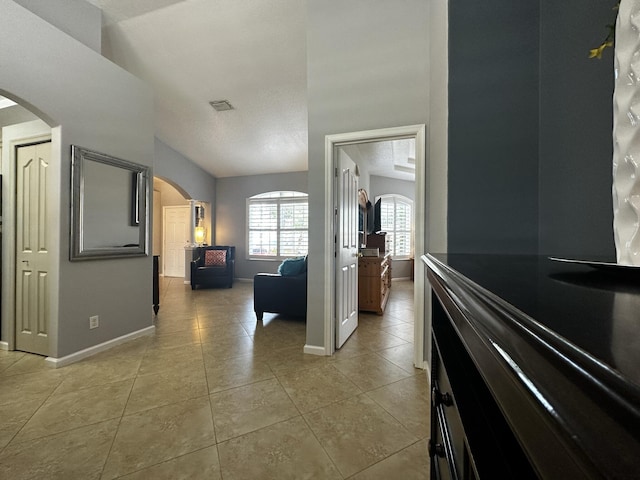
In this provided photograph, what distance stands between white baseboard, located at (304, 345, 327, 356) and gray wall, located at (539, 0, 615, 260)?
216cm

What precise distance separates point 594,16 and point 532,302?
123 cm

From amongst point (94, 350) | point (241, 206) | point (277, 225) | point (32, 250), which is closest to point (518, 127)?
point (94, 350)

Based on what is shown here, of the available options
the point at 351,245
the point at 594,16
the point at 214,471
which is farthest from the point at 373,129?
the point at 214,471

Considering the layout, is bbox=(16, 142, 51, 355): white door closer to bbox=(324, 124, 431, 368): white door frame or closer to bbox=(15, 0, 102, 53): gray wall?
bbox=(15, 0, 102, 53): gray wall

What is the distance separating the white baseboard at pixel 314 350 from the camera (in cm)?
290

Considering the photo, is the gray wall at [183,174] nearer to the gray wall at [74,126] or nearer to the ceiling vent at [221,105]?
the ceiling vent at [221,105]

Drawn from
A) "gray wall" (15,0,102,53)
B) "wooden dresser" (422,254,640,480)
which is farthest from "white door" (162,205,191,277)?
"wooden dresser" (422,254,640,480)

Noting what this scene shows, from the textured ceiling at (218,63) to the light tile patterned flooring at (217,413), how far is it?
3.65 meters

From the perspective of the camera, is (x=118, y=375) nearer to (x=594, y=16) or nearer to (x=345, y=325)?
(x=345, y=325)

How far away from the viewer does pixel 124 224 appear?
3.27m

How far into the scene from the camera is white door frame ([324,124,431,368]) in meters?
2.61

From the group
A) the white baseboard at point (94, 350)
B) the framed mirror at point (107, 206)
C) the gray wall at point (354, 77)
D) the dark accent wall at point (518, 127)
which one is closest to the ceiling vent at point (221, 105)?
the framed mirror at point (107, 206)

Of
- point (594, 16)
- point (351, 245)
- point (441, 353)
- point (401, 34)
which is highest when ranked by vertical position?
point (401, 34)

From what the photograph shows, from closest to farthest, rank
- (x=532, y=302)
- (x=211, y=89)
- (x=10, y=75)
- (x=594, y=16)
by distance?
(x=532, y=302) < (x=594, y=16) < (x=10, y=75) < (x=211, y=89)
